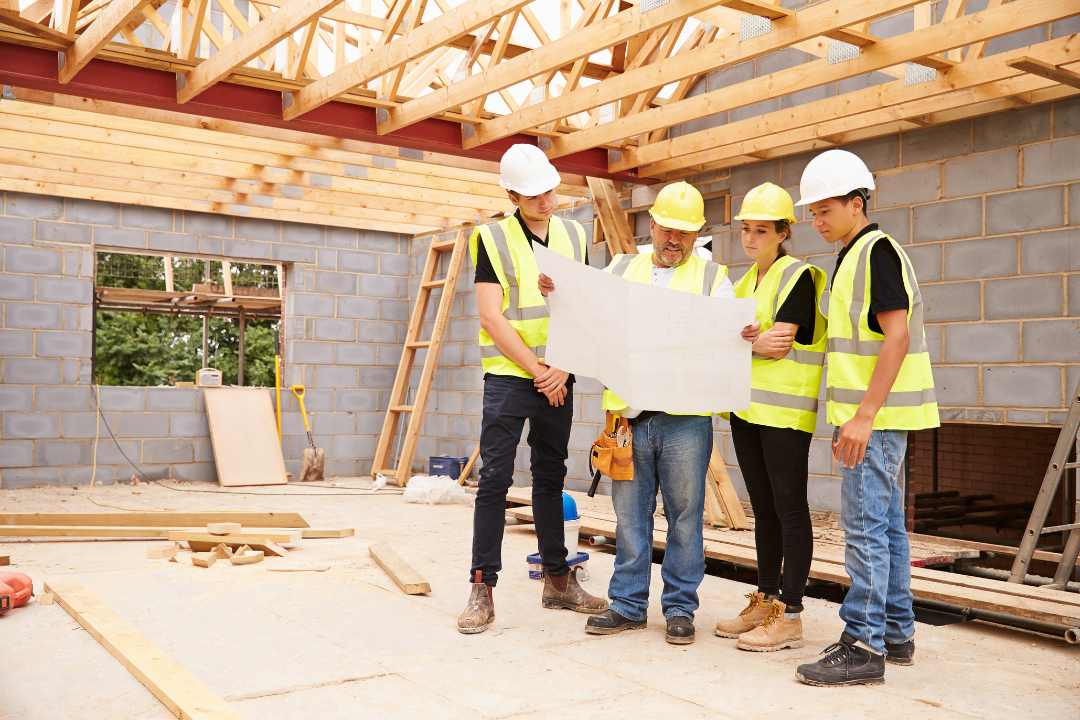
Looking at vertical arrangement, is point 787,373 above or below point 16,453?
above

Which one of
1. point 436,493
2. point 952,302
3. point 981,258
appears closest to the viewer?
point 981,258

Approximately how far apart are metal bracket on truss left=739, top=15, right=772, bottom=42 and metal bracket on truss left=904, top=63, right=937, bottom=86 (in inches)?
37.5

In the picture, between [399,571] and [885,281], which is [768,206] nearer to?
[885,281]

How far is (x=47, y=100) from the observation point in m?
5.02

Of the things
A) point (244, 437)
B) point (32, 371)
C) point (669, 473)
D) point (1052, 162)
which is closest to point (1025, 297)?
point (1052, 162)

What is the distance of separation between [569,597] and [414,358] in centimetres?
593

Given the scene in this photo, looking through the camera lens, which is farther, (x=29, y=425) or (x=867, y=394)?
(x=29, y=425)

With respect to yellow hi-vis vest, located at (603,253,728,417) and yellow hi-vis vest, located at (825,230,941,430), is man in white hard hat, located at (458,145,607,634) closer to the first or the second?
yellow hi-vis vest, located at (603,253,728,417)

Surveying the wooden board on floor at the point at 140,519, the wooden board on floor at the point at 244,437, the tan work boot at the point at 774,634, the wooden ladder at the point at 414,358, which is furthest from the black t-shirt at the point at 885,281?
the wooden board on floor at the point at 244,437

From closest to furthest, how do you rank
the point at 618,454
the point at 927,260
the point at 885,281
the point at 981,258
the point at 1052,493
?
1. the point at 885,281
2. the point at 618,454
3. the point at 1052,493
4. the point at 981,258
5. the point at 927,260

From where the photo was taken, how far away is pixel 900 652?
268 cm

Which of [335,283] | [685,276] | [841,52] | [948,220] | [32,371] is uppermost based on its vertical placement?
[841,52]

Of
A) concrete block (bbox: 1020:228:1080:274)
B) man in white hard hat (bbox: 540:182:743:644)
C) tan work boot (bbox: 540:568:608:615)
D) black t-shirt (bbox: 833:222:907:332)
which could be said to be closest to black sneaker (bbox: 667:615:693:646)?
man in white hard hat (bbox: 540:182:743:644)

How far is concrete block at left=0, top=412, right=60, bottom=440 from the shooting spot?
24.2 feet
